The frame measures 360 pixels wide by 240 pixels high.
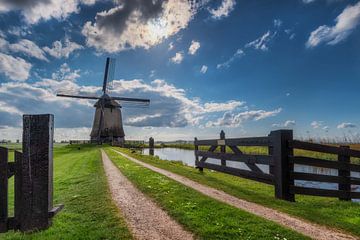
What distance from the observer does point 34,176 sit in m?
4.24

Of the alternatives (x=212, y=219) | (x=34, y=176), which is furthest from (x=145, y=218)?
(x=34, y=176)

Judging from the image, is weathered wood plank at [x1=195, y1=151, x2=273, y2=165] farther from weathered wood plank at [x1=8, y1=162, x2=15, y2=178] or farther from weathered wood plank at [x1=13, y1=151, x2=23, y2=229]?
weathered wood plank at [x1=8, y1=162, x2=15, y2=178]

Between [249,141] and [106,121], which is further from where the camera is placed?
[106,121]

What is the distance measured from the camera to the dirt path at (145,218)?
4.47 meters

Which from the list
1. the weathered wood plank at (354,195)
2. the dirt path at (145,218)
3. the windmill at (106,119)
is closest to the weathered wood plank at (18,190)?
the dirt path at (145,218)

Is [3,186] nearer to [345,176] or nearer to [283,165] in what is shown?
[283,165]

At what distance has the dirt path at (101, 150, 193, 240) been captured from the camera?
4.47 meters

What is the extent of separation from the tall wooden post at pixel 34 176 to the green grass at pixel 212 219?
249cm

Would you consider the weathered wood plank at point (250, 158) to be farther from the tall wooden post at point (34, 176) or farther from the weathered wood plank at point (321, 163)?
the tall wooden post at point (34, 176)

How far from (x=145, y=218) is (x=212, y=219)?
137 cm

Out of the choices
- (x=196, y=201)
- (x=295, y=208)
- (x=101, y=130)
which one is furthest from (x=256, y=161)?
(x=101, y=130)

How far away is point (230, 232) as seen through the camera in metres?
4.44

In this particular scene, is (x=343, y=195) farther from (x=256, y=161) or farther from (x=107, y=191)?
(x=107, y=191)

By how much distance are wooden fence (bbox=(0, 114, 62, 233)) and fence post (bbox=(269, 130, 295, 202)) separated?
5936 mm
